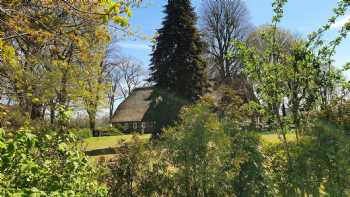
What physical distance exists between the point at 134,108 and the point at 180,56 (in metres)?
15.1

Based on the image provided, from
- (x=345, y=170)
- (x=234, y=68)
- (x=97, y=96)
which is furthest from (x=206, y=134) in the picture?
(x=234, y=68)

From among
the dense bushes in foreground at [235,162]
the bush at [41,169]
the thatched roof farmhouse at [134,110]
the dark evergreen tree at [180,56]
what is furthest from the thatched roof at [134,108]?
the bush at [41,169]

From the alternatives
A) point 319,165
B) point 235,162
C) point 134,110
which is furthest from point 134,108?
point 319,165

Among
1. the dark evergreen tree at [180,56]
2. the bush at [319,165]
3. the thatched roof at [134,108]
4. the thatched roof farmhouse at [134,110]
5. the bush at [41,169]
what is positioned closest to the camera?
the bush at [41,169]

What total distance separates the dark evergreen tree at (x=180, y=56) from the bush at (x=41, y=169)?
1917 cm

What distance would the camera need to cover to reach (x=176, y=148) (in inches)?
210

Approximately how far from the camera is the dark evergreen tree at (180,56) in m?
23.5

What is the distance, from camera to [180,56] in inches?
934

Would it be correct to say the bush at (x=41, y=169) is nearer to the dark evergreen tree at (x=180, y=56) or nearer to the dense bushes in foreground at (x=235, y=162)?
the dense bushes in foreground at (x=235, y=162)

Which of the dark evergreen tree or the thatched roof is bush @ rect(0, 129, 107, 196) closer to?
the dark evergreen tree

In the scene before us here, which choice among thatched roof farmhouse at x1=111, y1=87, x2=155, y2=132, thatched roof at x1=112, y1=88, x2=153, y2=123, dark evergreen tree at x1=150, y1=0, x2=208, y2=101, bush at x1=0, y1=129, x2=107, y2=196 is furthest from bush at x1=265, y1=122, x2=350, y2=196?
thatched roof at x1=112, y1=88, x2=153, y2=123

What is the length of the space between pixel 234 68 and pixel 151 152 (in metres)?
28.7

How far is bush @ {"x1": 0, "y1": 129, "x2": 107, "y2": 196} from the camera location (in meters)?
2.48

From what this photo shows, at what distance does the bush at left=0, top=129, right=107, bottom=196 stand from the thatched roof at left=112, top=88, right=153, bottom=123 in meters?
32.1
